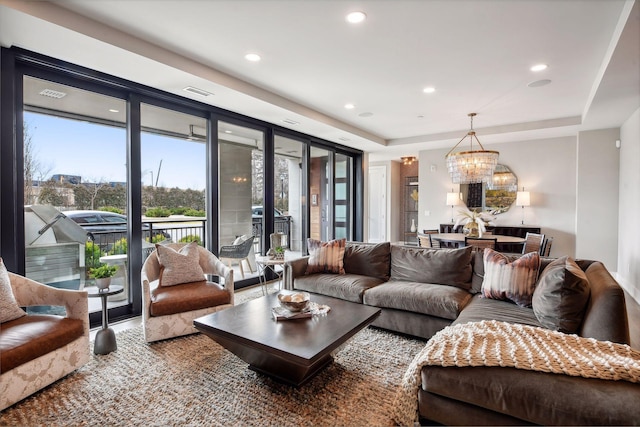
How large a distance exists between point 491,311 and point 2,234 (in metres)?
4.15

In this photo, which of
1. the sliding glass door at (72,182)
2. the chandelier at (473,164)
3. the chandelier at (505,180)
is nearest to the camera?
the sliding glass door at (72,182)

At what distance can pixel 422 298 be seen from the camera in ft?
9.56

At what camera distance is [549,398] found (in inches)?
55.2

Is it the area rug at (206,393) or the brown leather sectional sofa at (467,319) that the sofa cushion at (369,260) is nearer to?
the brown leather sectional sofa at (467,319)

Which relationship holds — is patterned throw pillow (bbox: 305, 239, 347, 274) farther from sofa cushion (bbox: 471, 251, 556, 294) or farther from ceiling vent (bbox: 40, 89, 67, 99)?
ceiling vent (bbox: 40, 89, 67, 99)

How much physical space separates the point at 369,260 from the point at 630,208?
413 centimetres

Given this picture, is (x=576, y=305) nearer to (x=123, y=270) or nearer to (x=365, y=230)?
(x=123, y=270)

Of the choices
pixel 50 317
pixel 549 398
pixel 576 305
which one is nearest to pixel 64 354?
pixel 50 317

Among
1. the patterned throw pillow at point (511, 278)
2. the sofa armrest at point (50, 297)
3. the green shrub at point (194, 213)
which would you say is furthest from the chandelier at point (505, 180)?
the sofa armrest at point (50, 297)

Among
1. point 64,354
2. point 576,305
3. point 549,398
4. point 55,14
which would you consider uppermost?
point 55,14

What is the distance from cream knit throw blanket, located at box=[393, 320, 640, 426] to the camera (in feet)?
4.91

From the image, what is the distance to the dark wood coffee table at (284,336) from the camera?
76.0 inches

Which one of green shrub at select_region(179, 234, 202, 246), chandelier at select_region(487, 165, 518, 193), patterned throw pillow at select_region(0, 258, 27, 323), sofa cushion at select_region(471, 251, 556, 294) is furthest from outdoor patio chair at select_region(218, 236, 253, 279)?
chandelier at select_region(487, 165, 518, 193)

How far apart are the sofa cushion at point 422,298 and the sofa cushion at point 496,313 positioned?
4.6 inches
